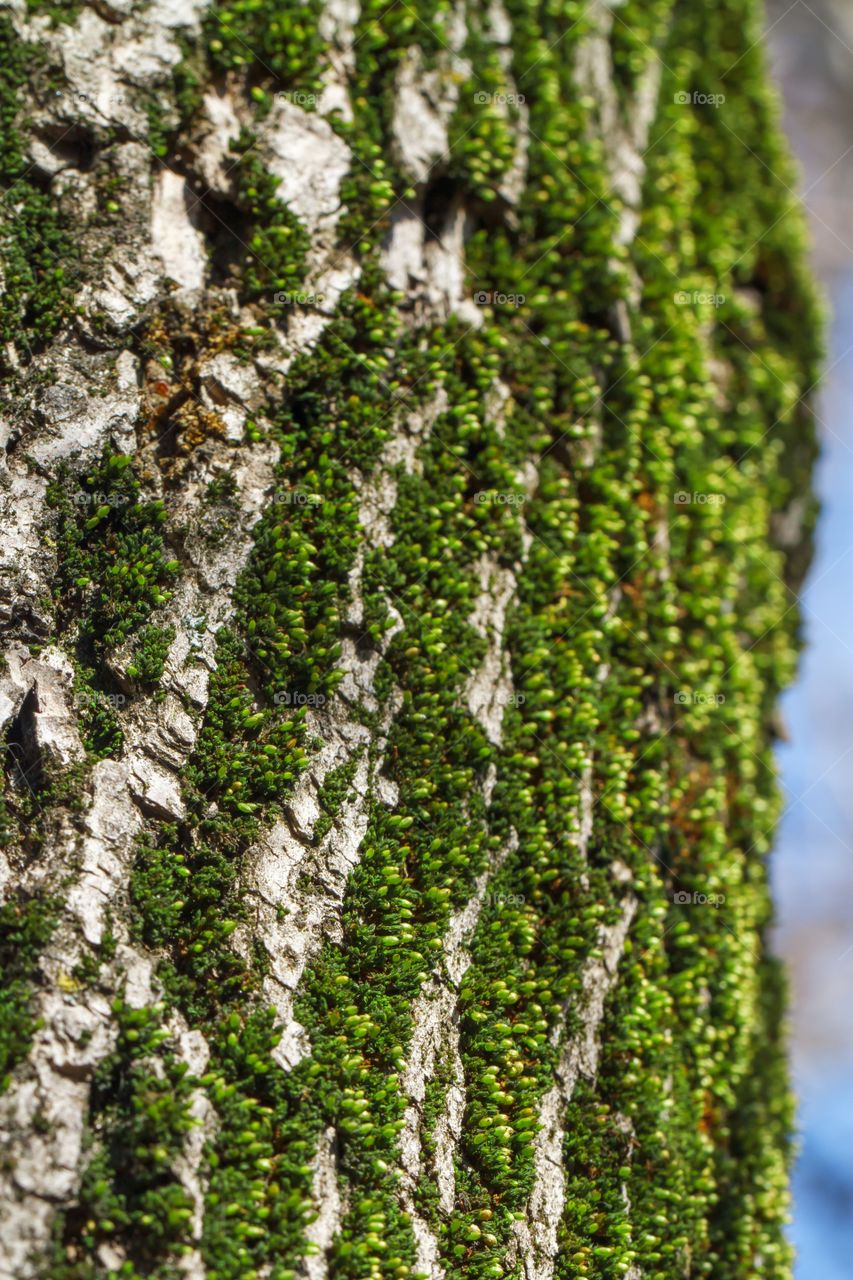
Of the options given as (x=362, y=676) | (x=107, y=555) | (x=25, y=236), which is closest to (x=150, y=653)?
(x=107, y=555)

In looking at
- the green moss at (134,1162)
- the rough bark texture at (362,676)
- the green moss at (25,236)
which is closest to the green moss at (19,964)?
the rough bark texture at (362,676)

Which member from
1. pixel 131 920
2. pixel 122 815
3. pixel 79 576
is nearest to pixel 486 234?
pixel 79 576

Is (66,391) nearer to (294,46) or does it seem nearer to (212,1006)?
(294,46)

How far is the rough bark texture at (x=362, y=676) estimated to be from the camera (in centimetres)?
397

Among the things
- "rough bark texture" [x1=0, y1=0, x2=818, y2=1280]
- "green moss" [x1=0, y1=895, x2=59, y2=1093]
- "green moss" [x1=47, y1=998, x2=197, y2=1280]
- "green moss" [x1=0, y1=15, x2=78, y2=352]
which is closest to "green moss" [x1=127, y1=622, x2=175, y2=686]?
"rough bark texture" [x1=0, y1=0, x2=818, y2=1280]

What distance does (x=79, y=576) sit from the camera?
457 cm

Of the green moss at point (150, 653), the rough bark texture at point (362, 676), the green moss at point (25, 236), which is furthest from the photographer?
the green moss at point (25, 236)

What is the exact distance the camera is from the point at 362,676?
4.79 metres

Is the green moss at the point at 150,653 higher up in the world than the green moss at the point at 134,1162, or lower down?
higher up

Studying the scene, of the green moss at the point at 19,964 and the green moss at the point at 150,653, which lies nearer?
the green moss at the point at 19,964

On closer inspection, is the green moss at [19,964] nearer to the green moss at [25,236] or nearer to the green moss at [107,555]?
the green moss at [107,555]

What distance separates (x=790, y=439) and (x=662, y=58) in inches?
125

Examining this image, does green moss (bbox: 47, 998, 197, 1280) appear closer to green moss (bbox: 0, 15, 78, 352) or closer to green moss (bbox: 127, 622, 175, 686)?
green moss (bbox: 127, 622, 175, 686)

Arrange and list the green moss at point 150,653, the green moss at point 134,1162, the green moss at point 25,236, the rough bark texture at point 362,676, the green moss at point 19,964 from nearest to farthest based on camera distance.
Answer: the green moss at point 134,1162 < the green moss at point 19,964 < the rough bark texture at point 362,676 < the green moss at point 150,653 < the green moss at point 25,236
